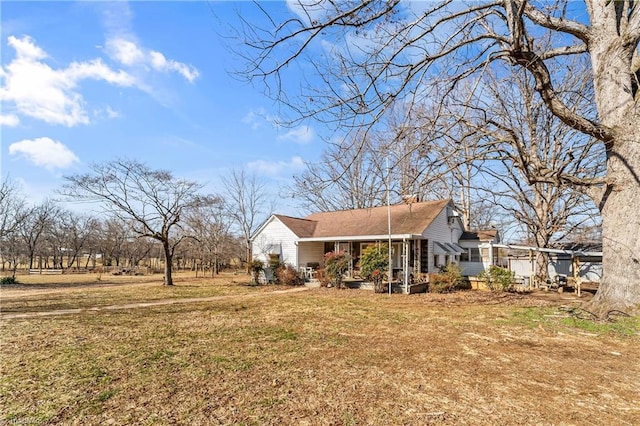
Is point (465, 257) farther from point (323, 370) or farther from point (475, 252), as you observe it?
point (323, 370)

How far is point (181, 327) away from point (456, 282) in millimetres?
13013

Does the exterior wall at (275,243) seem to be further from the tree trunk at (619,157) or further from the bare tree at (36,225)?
the bare tree at (36,225)

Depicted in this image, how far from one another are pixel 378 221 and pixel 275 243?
23.5 ft

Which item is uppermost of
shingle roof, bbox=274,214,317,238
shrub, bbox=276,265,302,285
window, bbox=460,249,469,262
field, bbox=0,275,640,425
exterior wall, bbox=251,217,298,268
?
shingle roof, bbox=274,214,317,238

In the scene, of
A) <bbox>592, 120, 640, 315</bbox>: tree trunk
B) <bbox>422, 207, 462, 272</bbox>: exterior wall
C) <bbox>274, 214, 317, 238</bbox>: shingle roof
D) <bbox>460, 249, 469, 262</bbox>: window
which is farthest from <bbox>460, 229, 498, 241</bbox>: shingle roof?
<bbox>592, 120, 640, 315</bbox>: tree trunk

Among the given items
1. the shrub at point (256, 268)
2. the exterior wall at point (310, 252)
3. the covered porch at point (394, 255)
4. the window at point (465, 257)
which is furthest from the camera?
the window at point (465, 257)

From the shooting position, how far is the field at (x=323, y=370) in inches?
135

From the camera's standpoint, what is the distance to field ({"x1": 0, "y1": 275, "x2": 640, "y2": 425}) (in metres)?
3.44

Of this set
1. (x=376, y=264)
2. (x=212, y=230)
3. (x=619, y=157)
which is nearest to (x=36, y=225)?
(x=212, y=230)

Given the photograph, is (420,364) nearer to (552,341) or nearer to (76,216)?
(552,341)

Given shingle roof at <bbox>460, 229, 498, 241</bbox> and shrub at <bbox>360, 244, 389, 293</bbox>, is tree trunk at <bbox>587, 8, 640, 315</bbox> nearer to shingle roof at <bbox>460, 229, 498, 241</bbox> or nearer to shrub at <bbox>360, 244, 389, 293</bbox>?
shrub at <bbox>360, 244, 389, 293</bbox>

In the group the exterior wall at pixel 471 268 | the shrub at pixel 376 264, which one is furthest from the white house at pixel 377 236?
the shrub at pixel 376 264

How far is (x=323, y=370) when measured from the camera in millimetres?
4746

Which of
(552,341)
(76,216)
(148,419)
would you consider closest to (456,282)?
(552,341)
